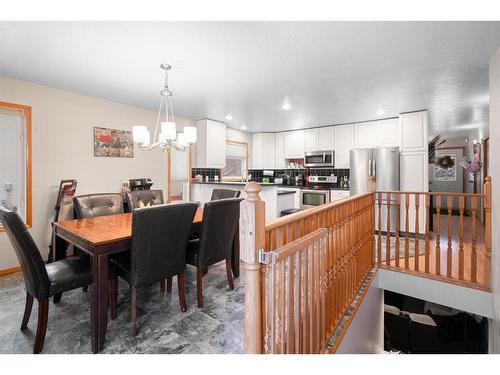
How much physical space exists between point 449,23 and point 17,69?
4.02m

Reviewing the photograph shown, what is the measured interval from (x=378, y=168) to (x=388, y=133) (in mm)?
843

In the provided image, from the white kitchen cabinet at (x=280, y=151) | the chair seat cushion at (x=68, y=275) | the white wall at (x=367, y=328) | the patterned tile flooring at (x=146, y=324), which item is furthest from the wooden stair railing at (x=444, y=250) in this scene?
the white kitchen cabinet at (x=280, y=151)

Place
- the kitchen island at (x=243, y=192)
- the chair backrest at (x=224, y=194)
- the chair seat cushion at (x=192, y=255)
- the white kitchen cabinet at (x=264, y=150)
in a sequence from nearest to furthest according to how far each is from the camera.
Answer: the chair seat cushion at (x=192, y=255) < the chair backrest at (x=224, y=194) < the kitchen island at (x=243, y=192) < the white kitchen cabinet at (x=264, y=150)

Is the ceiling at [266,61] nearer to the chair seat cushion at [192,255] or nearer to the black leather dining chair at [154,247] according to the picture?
the black leather dining chair at [154,247]

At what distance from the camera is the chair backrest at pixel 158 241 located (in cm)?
174

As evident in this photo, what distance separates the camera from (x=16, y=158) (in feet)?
10.2

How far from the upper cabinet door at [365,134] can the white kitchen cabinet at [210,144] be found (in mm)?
2684

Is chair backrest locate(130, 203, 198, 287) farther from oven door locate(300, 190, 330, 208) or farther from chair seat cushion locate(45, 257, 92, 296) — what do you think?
oven door locate(300, 190, 330, 208)

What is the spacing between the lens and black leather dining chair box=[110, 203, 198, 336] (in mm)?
1750

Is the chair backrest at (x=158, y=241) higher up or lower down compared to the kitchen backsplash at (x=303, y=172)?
lower down

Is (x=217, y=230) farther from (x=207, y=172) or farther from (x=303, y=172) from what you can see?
(x=303, y=172)

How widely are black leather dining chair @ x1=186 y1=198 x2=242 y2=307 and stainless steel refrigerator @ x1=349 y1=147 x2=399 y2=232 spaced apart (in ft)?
9.42
